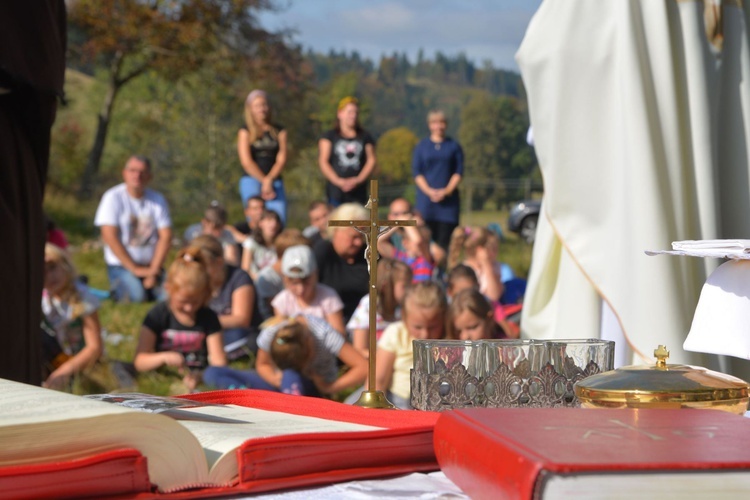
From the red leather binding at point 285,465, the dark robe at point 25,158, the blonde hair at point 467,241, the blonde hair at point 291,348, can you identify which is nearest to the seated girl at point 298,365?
the blonde hair at point 291,348

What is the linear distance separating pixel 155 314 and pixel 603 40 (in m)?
3.43

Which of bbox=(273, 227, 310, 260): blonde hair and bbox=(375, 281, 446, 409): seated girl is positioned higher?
bbox=(273, 227, 310, 260): blonde hair

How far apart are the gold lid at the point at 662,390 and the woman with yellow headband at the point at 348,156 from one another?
6556 millimetres

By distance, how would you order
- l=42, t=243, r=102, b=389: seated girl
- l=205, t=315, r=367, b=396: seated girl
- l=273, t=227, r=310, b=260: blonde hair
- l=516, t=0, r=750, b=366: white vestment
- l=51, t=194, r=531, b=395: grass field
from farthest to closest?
l=273, t=227, r=310, b=260: blonde hair < l=42, t=243, r=102, b=389: seated girl < l=51, t=194, r=531, b=395: grass field < l=205, t=315, r=367, b=396: seated girl < l=516, t=0, r=750, b=366: white vestment

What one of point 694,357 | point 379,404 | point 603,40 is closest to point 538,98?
point 603,40

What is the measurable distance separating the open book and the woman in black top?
671 centimetres

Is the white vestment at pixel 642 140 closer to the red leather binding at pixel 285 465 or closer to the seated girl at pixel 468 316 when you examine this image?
the red leather binding at pixel 285 465

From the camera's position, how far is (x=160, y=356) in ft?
17.2

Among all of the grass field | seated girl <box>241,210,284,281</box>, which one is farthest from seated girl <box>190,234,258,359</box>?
seated girl <box>241,210,284,281</box>

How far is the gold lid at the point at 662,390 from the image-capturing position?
1.11 m

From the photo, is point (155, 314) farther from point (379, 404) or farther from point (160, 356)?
point (379, 404)

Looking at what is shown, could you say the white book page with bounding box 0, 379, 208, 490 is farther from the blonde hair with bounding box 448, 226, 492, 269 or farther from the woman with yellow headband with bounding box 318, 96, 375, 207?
the woman with yellow headband with bounding box 318, 96, 375, 207

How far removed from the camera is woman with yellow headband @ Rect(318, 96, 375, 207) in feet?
25.2

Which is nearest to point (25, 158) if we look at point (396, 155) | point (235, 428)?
point (235, 428)
